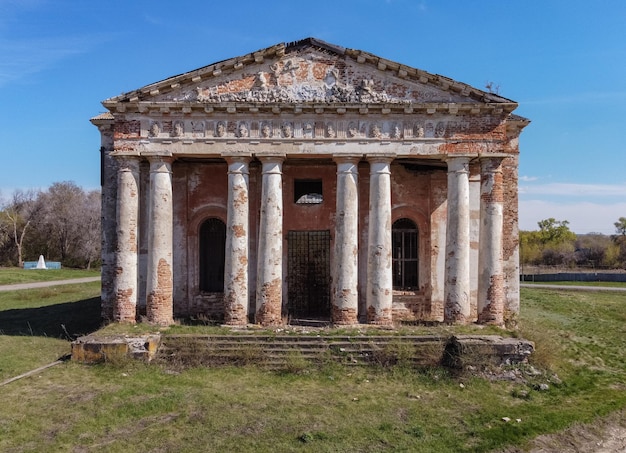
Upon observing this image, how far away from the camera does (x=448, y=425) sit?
26.5ft

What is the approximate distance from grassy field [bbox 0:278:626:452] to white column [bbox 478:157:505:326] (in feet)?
4.07

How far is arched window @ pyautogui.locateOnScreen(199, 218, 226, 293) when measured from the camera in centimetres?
1603

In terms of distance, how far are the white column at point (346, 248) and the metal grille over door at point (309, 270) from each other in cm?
238

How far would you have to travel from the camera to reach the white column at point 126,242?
13375 mm

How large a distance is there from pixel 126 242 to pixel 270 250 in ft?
13.4

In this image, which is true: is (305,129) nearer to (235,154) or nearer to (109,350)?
(235,154)

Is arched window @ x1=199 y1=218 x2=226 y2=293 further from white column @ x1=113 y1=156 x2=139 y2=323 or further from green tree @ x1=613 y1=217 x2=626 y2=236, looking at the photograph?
green tree @ x1=613 y1=217 x2=626 y2=236

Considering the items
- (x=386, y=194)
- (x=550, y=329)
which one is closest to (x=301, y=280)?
(x=386, y=194)

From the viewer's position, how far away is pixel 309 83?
44.4 ft

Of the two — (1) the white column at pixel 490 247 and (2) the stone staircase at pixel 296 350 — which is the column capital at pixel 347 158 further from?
(2) the stone staircase at pixel 296 350

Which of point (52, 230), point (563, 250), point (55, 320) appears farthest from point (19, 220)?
point (563, 250)

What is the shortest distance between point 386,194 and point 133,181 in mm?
7204

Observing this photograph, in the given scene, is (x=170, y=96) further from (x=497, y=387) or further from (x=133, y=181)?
(x=497, y=387)

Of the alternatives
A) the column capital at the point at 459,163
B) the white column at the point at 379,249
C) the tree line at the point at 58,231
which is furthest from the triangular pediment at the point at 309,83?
the tree line at the point at 58,231
